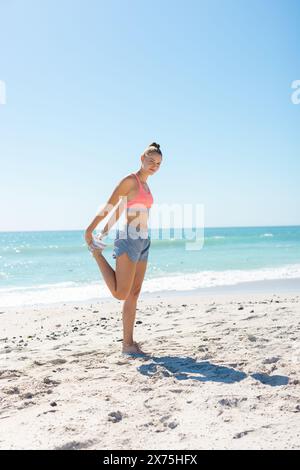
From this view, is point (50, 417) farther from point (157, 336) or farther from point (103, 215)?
point (157, 336)

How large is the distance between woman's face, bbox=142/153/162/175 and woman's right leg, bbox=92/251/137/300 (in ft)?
3.13

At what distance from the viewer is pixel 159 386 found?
11.8 ft

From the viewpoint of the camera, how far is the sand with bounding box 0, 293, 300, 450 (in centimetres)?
269

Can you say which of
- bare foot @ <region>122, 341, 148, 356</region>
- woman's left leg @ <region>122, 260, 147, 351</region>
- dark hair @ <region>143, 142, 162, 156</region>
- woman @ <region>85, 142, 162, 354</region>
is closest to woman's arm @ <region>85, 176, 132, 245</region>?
woman @ <region>85, 142, 162, 354</region>

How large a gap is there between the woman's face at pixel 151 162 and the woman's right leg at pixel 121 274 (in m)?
0.95

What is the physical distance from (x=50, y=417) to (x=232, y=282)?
10568 mm

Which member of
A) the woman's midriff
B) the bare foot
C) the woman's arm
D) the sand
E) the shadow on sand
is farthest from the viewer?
the bare foot

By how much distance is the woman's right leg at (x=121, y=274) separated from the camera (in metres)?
4.47

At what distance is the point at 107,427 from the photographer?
2816 mm

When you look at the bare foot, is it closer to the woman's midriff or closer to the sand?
the sand

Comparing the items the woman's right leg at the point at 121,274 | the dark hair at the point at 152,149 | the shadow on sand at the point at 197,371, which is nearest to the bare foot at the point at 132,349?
the shadow on sand at the point at 197,371

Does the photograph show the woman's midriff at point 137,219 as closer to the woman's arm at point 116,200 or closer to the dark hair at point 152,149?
the woman's arm at point 116,200

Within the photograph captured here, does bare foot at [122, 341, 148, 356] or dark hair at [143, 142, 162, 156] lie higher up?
dark hair at [143, 142, 162, 156]

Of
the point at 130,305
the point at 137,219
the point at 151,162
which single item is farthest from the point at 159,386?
the point at 151,162
